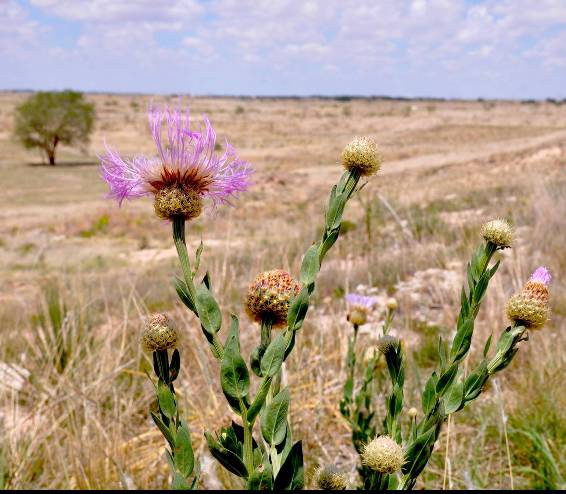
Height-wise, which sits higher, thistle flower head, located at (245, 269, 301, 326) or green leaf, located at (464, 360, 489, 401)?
thistle flower head, located at (245, 269, 301, 326)

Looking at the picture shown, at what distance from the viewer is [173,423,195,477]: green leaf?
3.04ft

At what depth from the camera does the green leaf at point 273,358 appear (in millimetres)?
901

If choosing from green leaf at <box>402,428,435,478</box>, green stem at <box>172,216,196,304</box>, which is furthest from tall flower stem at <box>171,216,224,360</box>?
green leaf at <box>402,428,435,478</box>

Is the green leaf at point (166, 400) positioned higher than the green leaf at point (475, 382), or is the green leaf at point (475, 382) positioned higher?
the green leaf at point (475, 382)

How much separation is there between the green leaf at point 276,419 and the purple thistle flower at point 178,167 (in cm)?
37

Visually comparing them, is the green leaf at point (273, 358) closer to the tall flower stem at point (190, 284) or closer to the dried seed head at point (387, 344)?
the tall flower stem at point (190, 284)

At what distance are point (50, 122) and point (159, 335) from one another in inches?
1590

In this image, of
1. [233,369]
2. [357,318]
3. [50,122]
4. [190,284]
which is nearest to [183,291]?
[190,284]

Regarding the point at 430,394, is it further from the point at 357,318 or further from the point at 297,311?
the point at 357,318

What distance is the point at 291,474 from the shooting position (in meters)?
0.99

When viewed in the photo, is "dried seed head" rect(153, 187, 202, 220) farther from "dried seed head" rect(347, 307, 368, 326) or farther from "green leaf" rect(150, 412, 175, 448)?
"dried seed head" rect(347, 307, 368, 326)

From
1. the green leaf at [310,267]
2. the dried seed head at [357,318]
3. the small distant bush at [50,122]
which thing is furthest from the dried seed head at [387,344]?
the small distant bush at [50,122]

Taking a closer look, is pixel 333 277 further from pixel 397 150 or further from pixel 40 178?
pixel 397 150

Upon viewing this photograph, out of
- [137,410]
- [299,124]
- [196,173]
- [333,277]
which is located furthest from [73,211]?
[299,124]
